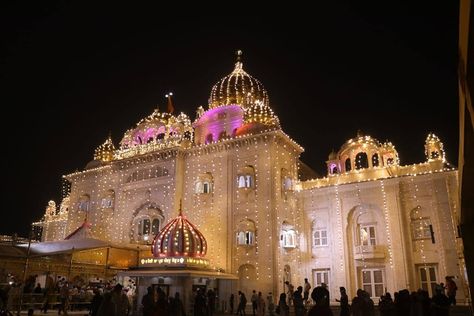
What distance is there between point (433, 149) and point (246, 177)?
10.2 metres

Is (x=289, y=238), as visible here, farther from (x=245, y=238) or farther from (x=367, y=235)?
(x=367, y=235)

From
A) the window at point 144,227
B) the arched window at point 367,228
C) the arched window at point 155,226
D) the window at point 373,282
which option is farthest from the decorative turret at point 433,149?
the window at point 144,227

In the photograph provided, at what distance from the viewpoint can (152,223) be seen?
2580 cm

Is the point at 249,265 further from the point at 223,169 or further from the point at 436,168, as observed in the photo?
the point at 436,168

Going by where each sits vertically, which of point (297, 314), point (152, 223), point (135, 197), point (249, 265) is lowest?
point (297, 314)

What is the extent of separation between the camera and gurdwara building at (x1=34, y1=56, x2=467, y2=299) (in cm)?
2091

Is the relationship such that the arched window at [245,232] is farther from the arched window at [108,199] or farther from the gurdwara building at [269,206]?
the arched window at [108,199]

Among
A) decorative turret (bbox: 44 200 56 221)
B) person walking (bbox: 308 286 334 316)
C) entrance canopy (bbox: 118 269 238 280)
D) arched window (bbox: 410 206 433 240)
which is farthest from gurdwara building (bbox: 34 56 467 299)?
person walking (bbox: 308 286 334 316)

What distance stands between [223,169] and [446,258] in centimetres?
1252

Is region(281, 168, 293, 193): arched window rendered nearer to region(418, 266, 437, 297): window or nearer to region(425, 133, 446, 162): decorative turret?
region(425, 133, 446, 162): decorative turret

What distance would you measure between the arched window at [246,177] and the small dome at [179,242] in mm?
4409

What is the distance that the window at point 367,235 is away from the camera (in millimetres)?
22391

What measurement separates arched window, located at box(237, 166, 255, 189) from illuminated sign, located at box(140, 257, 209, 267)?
5.34m

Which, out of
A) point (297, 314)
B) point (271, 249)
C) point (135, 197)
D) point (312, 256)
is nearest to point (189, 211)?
point (135, 197)
